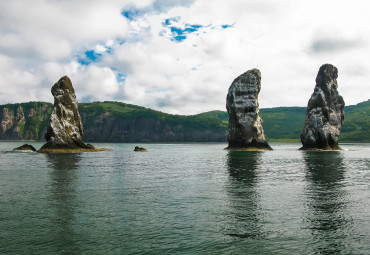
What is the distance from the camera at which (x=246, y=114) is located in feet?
392

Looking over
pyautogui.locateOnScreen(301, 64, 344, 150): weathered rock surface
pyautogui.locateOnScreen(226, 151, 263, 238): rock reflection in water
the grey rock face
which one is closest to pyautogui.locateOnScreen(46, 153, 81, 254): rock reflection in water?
pyautogui.locateOnScreen(226, 151, 263, 238): rock reflection in water

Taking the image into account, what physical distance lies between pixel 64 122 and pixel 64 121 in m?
0.42

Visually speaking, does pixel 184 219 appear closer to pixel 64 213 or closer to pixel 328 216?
pixel 64 213

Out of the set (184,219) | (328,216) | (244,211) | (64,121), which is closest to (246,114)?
(64,121)

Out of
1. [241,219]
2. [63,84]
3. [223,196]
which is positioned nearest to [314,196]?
[223,196]

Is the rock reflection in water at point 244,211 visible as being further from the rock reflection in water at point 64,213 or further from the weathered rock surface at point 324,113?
the weathered rock surface at point 324,113

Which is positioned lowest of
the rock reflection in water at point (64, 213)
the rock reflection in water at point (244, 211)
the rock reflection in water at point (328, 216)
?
the rock reflection in water at point (328, 216)

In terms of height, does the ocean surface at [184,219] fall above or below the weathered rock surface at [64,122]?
below

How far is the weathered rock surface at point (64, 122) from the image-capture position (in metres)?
91.9

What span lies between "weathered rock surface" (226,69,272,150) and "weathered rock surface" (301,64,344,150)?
18602 millimetres

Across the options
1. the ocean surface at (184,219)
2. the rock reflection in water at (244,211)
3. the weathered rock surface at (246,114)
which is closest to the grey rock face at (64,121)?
the weathered rock surface at (246,114)

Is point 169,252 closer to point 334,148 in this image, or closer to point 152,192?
point 152,192

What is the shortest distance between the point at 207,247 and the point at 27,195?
18.8 m

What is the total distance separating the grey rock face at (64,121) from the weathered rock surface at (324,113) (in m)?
86.5
